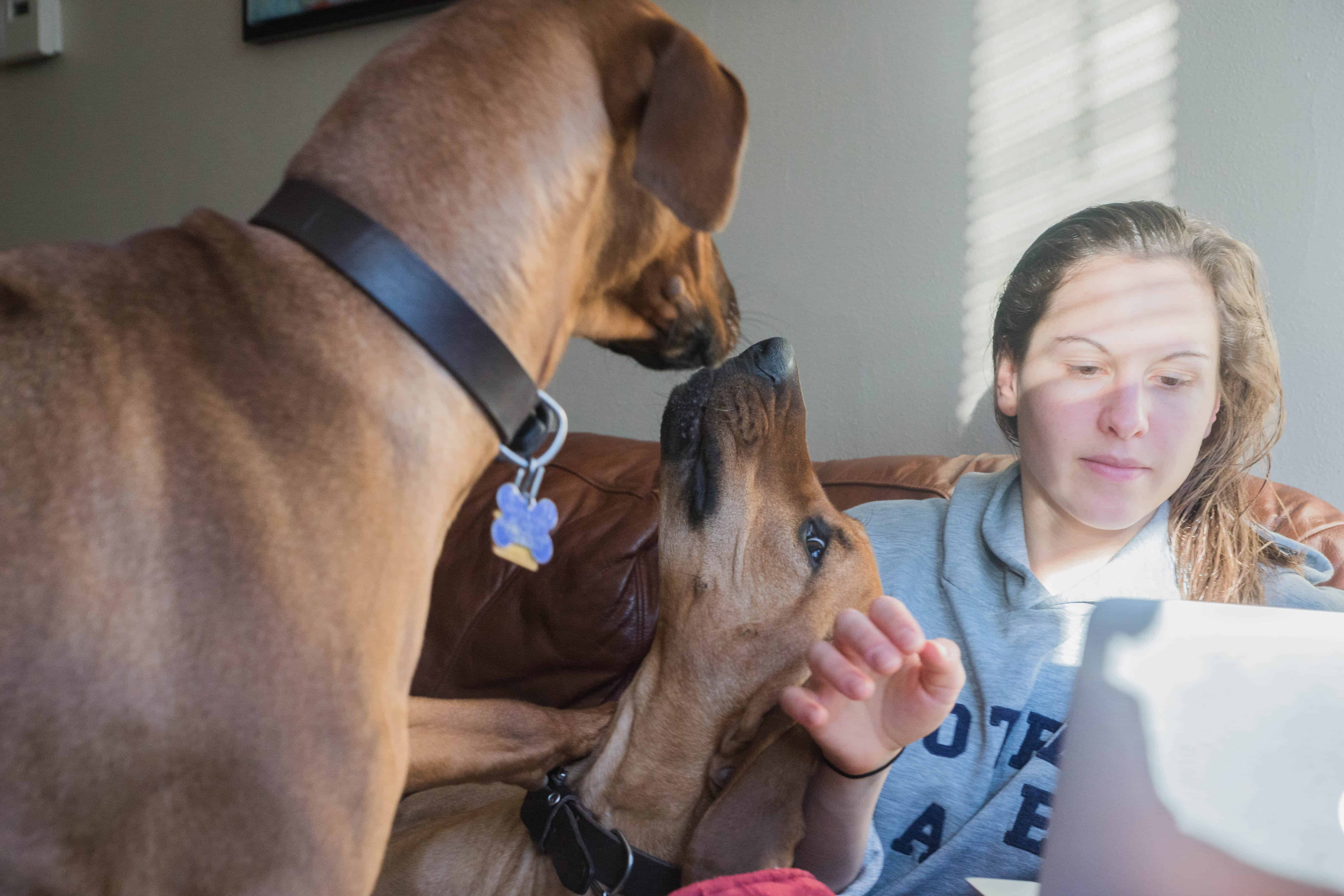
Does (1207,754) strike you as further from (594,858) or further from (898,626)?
(594,858)

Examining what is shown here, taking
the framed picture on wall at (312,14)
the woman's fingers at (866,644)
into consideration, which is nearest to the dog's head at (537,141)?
the woman's fingers at (866,644)

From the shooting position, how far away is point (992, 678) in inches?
51.9

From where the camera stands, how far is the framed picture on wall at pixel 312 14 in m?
2.60

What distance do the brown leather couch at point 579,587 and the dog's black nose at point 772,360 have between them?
1.59 feet

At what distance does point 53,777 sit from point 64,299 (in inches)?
12.6

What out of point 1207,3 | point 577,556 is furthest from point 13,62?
point 1207,3

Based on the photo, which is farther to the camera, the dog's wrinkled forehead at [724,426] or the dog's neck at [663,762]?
the dog's wrinkled forehead at [724,426]

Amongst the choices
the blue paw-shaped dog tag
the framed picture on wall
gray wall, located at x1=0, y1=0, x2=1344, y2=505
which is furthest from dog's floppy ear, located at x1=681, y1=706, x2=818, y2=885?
the framed picture on wall

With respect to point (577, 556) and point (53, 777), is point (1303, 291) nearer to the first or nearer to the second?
point (577, 556)

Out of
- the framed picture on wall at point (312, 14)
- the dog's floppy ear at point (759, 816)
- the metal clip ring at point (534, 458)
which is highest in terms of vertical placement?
the framed picture on wall at point (312, 14)

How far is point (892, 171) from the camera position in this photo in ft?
6.86

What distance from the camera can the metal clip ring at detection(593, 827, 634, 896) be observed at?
1.09 m

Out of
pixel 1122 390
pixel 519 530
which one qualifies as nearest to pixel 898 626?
pixel 519 530

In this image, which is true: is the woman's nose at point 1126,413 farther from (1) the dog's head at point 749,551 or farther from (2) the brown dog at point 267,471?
(2) the brown dog at point 267,471
